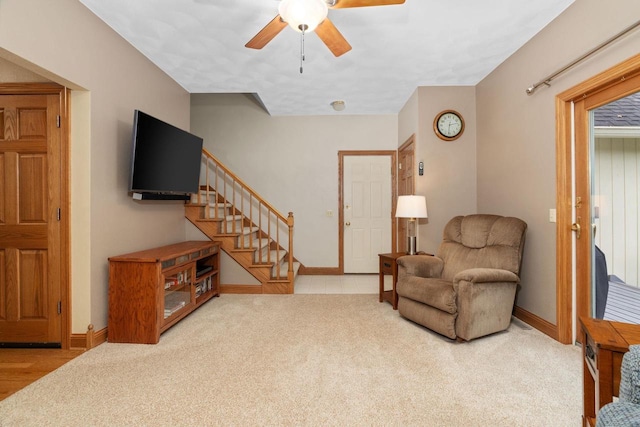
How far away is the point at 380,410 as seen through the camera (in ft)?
5.34

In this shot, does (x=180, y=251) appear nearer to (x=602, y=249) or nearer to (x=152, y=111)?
(x=152, y=111)

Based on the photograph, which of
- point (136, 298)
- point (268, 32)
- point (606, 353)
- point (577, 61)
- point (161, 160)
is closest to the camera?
point (606, 353)

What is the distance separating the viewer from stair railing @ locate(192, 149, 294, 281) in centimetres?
391

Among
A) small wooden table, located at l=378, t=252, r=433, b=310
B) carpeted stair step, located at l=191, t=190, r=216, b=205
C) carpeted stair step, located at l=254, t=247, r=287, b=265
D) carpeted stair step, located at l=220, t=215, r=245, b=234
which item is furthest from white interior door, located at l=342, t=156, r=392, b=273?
carpeted stair step, located at l=191, t=190, r=216, b=205

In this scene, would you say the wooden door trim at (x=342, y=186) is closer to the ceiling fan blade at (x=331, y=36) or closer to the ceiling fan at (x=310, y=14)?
the ceiling fan blade at (x=331, y=36)

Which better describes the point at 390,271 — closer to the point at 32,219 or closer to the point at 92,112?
the point at 92,112

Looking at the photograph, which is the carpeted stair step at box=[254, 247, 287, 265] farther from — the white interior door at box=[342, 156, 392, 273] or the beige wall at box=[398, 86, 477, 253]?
the beige wall at box=[398, 86, 477, 253]

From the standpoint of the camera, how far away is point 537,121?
2711 mm

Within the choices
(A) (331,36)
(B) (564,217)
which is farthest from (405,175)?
(A) (331,36)

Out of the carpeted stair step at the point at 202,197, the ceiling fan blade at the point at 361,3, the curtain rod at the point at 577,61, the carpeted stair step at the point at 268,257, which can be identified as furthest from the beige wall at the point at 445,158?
the carpeted stair step at the point at 202,197

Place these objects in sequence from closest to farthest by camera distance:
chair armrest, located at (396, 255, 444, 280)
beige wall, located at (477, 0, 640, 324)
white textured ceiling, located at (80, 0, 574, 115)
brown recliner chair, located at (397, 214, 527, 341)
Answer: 1. beige wall, located at (477, 0, 640, 324)
2. white textured ceiling, located at (80, 0, 574, 115)
3. brown recliner chair, located at (397, 214, 527, 341)
4. chair armrest, located at (396, 255, 444, 280)

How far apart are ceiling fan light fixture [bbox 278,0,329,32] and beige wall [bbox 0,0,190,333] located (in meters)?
1.60

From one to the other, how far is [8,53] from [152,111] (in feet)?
4.65

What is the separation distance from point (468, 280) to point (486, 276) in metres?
0.16
